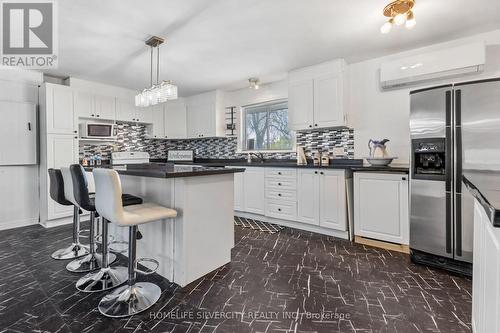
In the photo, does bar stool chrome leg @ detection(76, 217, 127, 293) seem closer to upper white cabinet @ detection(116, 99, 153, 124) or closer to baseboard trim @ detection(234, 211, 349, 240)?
baseboard trim @ detection(234, 211, 349, 240)

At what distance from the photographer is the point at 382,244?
3.00 m

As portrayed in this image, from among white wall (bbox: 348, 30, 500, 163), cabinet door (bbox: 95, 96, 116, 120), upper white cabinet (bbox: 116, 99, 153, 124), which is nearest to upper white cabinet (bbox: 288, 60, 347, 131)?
white wall (bbox: 348, 30, 500, 163)

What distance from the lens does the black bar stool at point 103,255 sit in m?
2.06

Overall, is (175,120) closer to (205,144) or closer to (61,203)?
(205,144)

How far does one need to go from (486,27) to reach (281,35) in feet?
7.20

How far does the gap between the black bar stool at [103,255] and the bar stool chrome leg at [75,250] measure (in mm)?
632

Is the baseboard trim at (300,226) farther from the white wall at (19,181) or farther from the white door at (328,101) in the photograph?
the white wall at (19,181)

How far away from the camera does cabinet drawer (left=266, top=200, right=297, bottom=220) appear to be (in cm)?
380

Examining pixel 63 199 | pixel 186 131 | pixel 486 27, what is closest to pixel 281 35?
pixel 486 27

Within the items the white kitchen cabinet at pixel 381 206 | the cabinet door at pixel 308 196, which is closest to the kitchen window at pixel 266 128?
the cabinet door at pixel 308 196

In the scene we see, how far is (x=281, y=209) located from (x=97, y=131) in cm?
341

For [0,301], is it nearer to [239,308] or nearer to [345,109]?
[239,308]

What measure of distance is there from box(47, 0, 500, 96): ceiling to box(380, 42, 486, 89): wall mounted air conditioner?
188mm

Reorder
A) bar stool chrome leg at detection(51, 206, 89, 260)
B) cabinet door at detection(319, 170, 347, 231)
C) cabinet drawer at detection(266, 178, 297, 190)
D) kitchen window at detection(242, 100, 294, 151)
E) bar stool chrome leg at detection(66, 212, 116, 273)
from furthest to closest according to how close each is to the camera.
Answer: kitchen window at detection(242, 100, 294, 151), cabinet drawer at detection(266, 178, 297, 190), cabinet door at detection(319, 170, 347, 231), bar stool chrome leg at detection(51, 206, 89, 260), bar stool chrome leg at detection(66, 212, 116, 273)
